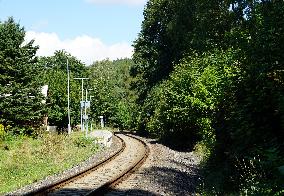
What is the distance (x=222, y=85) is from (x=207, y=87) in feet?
43.8

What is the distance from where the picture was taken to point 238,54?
13.5 metres

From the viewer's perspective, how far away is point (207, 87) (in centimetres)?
2786

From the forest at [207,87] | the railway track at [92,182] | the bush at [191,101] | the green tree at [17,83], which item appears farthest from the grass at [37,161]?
the green tree at [17,83]

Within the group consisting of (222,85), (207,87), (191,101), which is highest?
(207,87)

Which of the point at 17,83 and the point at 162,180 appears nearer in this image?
the point at 162,180

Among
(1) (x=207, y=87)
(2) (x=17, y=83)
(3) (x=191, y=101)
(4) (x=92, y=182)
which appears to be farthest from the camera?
(2) (x=17, y=83)

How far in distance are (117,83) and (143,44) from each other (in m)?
112

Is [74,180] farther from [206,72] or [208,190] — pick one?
[206,72]

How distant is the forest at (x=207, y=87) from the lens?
10562 mm

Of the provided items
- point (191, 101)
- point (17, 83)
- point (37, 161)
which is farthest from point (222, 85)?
point (17, 83)

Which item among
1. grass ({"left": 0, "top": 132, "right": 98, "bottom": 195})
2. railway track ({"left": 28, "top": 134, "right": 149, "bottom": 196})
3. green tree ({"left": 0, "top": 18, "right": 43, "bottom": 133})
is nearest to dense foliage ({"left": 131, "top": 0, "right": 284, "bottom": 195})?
railway track ({"left": 28, "top": 134, "right": 149, "bottom": 196})

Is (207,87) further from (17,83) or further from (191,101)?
(17,83)

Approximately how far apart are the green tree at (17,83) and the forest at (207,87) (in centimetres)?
10

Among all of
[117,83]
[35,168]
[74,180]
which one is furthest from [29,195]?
[117,83]
